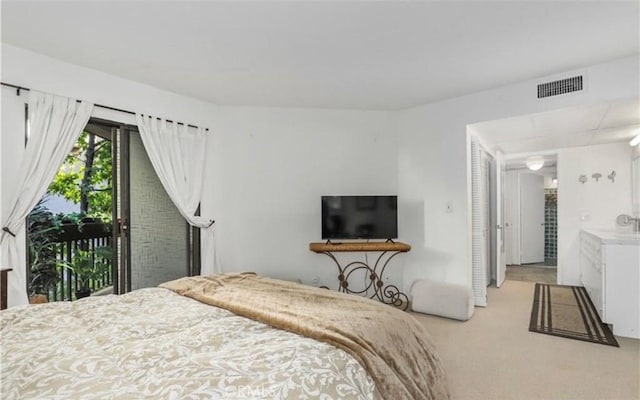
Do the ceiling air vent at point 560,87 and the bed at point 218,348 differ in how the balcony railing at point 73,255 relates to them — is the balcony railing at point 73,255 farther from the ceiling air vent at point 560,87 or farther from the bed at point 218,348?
the ceiling air vent at point 560,87

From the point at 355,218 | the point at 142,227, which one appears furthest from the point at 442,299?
the point at 142,227

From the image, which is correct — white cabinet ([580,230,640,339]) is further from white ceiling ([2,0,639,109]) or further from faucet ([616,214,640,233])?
white ceiling ([2,0,639,109])

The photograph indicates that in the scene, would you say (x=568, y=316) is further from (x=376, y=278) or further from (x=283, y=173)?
(x=283, y=173)

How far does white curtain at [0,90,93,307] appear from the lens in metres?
2.57

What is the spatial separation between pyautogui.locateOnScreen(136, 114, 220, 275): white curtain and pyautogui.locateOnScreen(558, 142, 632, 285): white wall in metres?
5.28

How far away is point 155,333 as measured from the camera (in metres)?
1.43

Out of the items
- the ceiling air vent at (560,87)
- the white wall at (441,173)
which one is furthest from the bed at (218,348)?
the ceiling air vent at (560,87)

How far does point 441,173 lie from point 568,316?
2.09m

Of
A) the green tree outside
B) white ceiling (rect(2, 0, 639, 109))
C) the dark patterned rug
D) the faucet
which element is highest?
white ceiling (rect(2, 0, 639, 109))

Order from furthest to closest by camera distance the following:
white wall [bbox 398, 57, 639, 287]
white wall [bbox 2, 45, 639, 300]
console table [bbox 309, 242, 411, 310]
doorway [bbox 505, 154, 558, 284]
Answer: doorway [bbox 505, 154, 558, 284] → console table [bbox 309, 242, 411, 310] → white wall [bbox 2, 45, 639, 300] → white wall [bbox 398, 57, 639, 287]

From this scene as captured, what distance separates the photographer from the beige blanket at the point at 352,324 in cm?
130

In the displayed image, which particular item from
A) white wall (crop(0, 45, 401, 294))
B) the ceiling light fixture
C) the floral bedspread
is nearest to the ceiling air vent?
white wall (crop(0, 45, 401, 294))

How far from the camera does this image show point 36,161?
2729 mm

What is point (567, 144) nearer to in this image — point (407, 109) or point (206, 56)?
point (407, 109)
